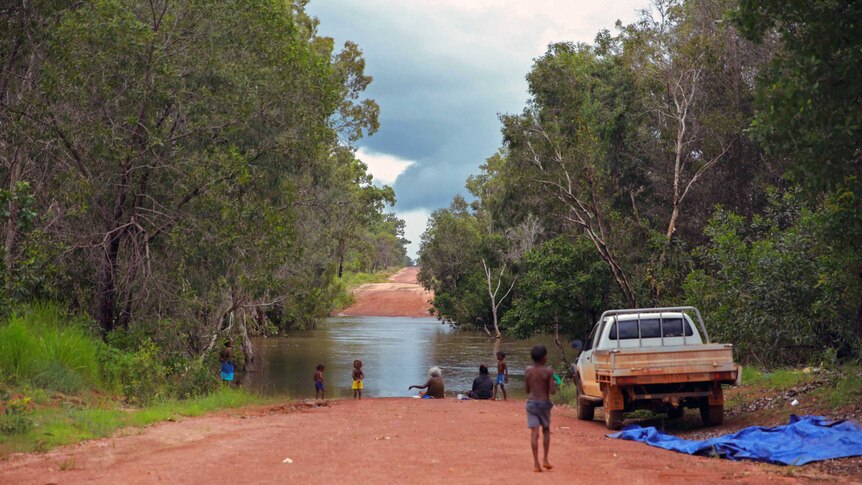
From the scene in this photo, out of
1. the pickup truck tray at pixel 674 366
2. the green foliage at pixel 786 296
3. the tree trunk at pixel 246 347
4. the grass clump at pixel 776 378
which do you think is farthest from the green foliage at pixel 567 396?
the tree trunk at pixel 246 347

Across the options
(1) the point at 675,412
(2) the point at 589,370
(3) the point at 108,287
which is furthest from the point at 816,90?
(3) the point at 108,287

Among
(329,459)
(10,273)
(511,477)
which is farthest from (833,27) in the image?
(10,273)

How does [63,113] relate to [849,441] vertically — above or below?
above

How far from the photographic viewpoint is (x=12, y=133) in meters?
19.9

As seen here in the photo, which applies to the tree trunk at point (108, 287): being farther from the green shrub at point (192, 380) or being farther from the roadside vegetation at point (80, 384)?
the green shrub at point (192, 380)

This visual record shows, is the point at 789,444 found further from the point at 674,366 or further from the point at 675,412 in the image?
the point at 675,412

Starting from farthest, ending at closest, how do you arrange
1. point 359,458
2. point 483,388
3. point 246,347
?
point 246,347 < point 483,388 < point 359,458

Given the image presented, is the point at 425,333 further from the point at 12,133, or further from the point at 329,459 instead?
the point at 329,459

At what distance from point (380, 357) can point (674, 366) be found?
30893mm

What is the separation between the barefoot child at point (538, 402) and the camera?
31.6ft

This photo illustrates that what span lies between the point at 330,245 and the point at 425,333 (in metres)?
20.6

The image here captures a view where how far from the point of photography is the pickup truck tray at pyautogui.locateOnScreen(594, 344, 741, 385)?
46.9ft

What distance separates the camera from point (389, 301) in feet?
330

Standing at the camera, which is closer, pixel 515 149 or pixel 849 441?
pixel 849 441
